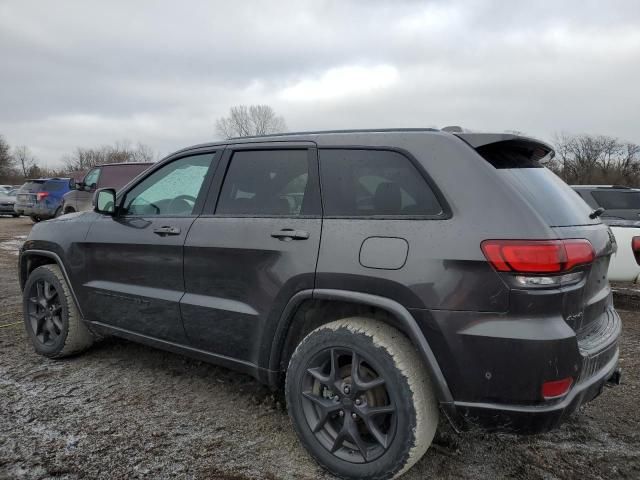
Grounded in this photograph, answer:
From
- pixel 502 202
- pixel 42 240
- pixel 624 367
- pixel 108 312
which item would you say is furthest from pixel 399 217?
pixel 42 240

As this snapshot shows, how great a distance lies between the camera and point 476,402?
2051 mm

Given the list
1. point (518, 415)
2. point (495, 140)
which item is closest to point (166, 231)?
point (495, 140)

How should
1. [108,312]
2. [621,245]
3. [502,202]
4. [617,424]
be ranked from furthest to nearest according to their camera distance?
[621,245]
[108,312]
[617,424]
[502,202]

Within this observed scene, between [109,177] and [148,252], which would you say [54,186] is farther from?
[148,252]

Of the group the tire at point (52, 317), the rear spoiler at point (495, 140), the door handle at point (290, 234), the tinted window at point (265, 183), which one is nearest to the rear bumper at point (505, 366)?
the door handle at point (290, 234)

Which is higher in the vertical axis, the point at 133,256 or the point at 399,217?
the point at 399,217

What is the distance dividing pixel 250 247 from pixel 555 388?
1.62 metres

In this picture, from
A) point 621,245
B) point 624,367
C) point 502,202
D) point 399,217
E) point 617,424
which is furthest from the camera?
point 621,245

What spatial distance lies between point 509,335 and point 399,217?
0.71m

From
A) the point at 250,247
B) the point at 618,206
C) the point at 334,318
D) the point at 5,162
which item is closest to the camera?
the point at 334,318

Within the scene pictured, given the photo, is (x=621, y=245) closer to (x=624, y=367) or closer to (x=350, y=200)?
(x=624, y=367)

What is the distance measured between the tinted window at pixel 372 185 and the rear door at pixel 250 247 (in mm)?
95

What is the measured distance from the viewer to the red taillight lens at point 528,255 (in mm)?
1988

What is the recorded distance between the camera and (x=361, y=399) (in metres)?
2.29
